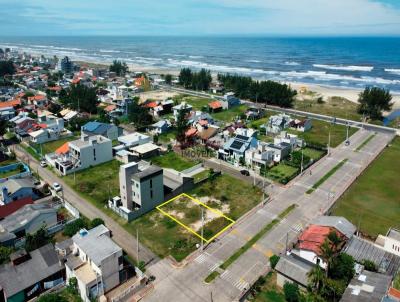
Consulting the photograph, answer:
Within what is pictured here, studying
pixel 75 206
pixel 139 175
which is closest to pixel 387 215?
pixel 139 175

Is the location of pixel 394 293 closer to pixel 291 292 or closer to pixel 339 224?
pixel 291 292

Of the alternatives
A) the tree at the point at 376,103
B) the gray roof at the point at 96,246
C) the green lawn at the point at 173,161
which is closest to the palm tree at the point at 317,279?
the gray roof at the point at 96,246

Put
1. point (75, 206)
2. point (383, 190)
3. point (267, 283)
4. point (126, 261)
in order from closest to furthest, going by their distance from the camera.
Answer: point (267, 283) < point (126, 261) < point (75, 206) < point (383, 190)

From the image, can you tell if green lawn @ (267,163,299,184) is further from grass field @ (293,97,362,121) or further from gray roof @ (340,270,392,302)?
grass field @ (293,97,362,121)

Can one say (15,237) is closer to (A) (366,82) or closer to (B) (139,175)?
(B) (139,175)

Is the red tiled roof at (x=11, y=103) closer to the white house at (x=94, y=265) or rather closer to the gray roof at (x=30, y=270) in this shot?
the gray roof at (x=30, y=270)

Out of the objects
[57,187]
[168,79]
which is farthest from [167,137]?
[168,79]
